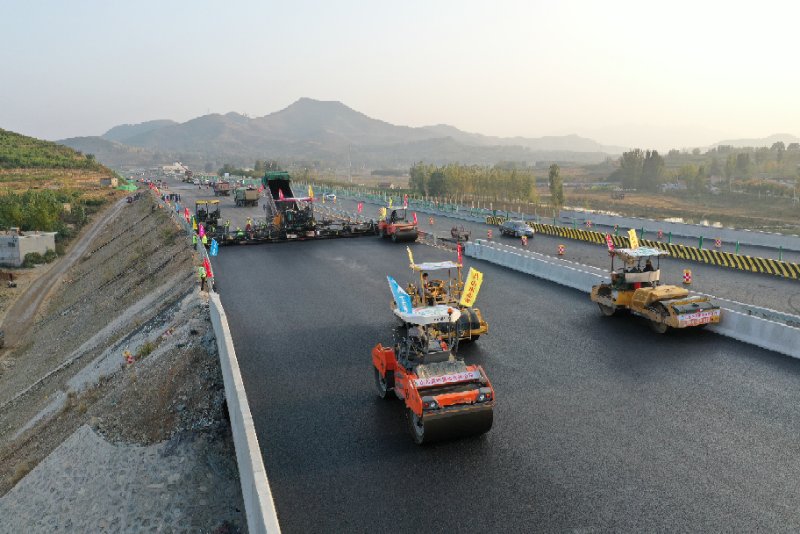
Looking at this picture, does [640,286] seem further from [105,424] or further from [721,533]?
[105,424]

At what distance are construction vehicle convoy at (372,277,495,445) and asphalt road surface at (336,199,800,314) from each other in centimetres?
1501

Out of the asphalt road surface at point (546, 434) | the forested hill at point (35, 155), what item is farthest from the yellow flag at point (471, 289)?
the forested hill at point (35, 155)

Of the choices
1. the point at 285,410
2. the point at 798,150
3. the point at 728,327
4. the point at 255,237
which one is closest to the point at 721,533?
the point at 285,410

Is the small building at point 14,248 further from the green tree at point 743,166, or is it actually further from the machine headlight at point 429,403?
the green tree at point 743,166

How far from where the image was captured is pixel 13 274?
49062 millimetres

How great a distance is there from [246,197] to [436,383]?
5037cm

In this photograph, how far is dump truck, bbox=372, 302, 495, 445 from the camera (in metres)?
10.2

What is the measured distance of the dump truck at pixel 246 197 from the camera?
5750 centimetres

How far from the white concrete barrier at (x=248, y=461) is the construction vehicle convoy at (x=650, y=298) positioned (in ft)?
39.2

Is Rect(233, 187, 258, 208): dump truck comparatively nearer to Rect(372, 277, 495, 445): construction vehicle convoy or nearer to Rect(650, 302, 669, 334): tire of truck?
Rect(650, 302, 669, 334): tire of truck

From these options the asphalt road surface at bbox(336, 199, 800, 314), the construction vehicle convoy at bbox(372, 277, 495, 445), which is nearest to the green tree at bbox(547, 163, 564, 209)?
the asphalt road surface at bbox(336, 199, 800, 314)

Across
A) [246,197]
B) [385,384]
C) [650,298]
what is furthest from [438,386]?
[246,197]

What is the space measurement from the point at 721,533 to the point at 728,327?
995 centimetres

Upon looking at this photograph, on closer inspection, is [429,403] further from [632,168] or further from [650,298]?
[632,168]
